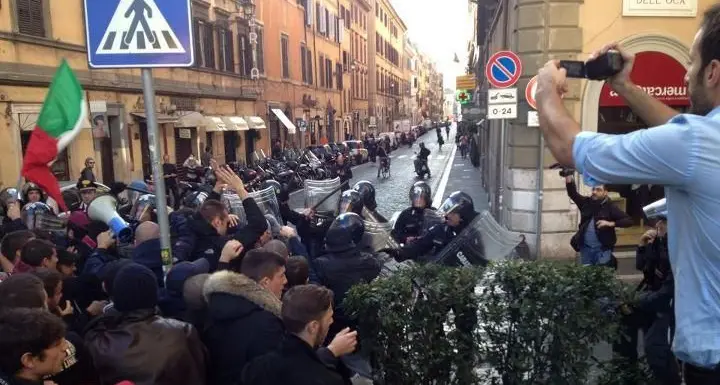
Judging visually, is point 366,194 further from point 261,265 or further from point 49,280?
point 49,280

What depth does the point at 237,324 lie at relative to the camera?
292 cm

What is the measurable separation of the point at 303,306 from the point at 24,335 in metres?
1.07

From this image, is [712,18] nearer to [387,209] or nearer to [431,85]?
[387,209]

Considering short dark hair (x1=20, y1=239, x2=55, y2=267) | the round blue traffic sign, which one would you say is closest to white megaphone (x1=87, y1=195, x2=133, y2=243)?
short dark hair (x1=20, y1=239, x2=55, y2=267)

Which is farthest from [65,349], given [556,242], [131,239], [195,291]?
[556,242]

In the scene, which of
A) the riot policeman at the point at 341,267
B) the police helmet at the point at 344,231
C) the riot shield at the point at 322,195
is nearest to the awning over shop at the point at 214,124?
the riot shield at the point at 322,195

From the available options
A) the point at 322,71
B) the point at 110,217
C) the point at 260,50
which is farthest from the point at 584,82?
the point at 322,71

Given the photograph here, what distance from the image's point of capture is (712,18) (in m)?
1.62

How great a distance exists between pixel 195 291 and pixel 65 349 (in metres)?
0.83

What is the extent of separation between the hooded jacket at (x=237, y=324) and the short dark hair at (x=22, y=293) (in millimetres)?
767

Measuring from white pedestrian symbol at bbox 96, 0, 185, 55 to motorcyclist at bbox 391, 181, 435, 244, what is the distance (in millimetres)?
4091

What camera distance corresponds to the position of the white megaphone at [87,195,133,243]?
16.7ft

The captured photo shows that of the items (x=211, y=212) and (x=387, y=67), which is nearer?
(x=211, y=212)

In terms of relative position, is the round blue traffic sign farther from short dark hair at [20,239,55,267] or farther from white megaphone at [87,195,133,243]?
short dark hair at [20,239,55,267]
